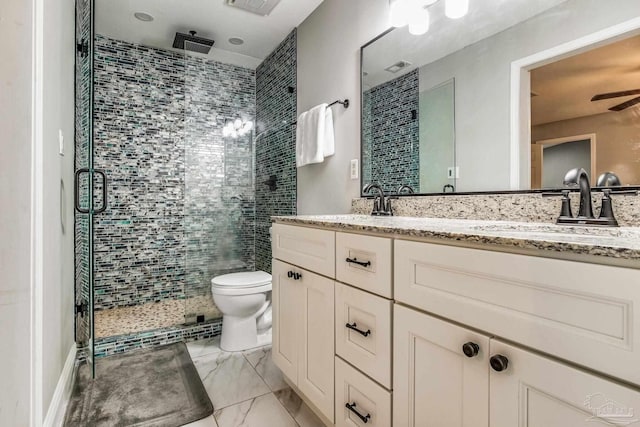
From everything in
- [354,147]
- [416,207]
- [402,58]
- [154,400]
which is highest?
[402,58]

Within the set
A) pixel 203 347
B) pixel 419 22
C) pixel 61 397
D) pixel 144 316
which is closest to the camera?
pixel 61 397

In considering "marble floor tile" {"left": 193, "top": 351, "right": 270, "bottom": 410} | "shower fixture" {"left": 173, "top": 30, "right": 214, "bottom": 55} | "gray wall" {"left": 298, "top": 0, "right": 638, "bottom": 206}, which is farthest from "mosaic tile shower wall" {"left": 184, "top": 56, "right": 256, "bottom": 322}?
"gray wall" {"left": 298, "top": 0, "right": 638, "bottom": 206}

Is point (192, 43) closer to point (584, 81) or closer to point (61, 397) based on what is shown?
point (61, 397)

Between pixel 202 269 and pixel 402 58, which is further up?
pixel 402 58

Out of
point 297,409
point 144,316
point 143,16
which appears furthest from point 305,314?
point 143,16

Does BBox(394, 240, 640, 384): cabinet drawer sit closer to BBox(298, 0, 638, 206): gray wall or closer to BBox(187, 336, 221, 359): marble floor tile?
BBox(298, 0, 638, 206): gray wall

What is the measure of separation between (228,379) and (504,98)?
1906 mm

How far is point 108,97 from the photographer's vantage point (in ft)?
9.08

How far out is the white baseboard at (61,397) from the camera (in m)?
1.32

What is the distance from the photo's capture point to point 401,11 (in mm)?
1639

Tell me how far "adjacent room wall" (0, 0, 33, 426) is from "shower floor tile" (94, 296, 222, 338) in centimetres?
149

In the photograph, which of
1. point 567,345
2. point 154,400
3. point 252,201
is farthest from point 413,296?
point 252,201

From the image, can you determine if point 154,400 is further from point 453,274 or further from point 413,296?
point 453,274

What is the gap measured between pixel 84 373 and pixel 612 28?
9.15ft
